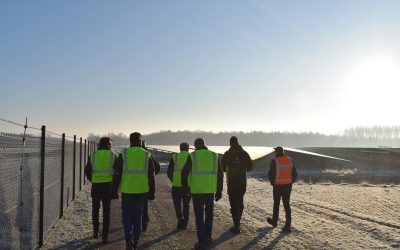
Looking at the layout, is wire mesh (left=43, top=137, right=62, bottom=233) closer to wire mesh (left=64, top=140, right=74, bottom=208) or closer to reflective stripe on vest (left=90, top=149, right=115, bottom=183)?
wire mesh (left=64, top=140, right=74, bottom=208)

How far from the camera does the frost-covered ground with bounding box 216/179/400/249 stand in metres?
9.01

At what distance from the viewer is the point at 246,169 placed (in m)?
9.73

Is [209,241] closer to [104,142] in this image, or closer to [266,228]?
[266,228]

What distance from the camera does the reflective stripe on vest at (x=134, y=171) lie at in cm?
749

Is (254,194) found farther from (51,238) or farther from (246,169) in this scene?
(51,238)

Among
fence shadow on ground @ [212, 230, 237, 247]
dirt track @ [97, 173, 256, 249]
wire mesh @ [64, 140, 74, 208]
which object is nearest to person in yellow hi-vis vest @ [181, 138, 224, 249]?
fence shadow on ground @ [212, 230, 237, 247]

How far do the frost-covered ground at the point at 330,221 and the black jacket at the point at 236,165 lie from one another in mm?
1236

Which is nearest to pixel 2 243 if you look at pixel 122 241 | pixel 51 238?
pixel 51 238

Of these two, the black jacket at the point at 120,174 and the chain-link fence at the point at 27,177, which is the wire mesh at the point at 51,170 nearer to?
the chain-link fence at the point at 27,177

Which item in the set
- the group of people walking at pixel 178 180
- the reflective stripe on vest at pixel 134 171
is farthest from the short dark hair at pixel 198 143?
the reflective stripe on vest at pixel 134 171

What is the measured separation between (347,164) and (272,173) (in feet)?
122

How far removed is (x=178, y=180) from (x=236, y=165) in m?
1.43

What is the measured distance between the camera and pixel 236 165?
9.66 m

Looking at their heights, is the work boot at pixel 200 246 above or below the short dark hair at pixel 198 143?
below
